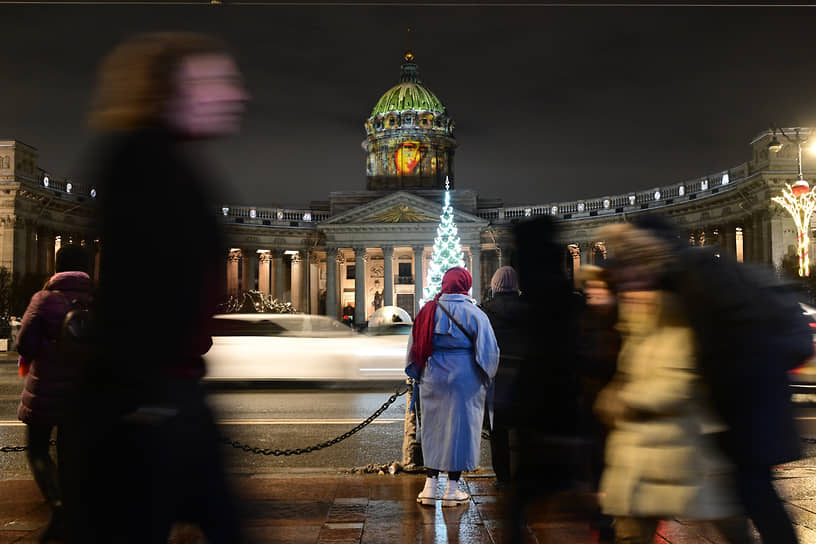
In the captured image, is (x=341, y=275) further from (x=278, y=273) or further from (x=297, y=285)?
(x=278, y=273)

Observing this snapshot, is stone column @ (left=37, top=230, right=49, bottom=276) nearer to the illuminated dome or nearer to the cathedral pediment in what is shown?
the cathedral pediment

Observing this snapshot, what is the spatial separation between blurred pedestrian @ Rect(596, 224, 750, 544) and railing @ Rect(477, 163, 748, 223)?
41.0 metres

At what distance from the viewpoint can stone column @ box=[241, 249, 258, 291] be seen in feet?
202

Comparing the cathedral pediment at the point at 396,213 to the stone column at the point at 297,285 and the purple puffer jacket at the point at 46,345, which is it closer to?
the stone column at the point at 297,285

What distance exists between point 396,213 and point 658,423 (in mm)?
57435

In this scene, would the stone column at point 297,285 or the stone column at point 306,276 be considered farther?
the stone column at point 297,285

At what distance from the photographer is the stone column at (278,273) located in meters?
63.8

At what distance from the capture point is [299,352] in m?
14.9

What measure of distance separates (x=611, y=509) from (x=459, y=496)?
102 inches

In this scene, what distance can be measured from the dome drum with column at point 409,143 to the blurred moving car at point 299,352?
57627 millimetres

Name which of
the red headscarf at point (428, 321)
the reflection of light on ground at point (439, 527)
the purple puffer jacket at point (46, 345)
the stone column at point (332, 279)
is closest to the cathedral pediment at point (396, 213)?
the stone column at point (332, 279)

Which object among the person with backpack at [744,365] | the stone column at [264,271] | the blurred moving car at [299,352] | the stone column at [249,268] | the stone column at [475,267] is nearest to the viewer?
the person with backpack at [744,365]

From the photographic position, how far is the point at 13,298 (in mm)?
38562

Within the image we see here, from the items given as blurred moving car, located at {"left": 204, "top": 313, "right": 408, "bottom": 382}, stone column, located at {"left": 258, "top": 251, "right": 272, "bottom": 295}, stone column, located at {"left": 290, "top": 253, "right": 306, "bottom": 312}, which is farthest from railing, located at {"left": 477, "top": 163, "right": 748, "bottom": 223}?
blurred moving car, located at {"left": 204, "top": 313, "right": 408, "bottom": 382}
